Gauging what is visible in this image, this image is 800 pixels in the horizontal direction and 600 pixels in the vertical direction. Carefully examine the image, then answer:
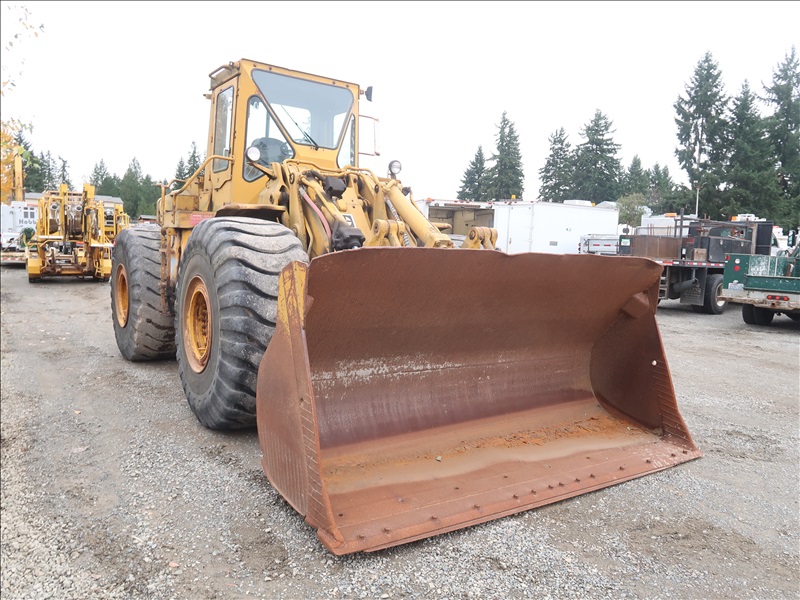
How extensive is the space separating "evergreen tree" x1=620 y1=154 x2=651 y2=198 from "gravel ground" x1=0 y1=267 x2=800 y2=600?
65.8 meters

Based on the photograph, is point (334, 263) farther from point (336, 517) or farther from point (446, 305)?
point (336, 517)

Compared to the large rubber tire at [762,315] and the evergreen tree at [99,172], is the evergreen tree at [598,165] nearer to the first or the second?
the large rubber tire at [762,315]

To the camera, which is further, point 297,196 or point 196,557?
point 297,196

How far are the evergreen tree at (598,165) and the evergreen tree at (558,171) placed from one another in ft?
4.15

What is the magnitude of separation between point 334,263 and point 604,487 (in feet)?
6.22

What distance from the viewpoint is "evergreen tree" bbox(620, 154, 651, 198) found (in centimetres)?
7018

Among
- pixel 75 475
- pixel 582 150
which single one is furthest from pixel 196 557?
pixel 582 150

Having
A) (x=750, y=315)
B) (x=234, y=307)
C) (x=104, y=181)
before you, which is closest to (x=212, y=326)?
(x=234, y=307)

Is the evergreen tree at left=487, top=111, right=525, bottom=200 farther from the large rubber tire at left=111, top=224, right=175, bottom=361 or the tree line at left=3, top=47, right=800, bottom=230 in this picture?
the large rubber tire at left=111, top=224, right=175, bottom=361

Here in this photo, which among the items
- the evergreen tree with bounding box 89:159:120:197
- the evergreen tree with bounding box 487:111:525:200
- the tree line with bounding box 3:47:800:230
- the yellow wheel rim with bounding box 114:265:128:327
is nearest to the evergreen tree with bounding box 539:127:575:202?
the tree line with bounding box 3:47:800:230

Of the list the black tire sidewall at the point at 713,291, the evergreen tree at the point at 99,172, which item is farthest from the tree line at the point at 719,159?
the evergreen tree at the point at 99,172

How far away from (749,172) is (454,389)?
38401mm

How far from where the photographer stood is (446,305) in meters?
3.37

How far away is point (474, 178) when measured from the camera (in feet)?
223
